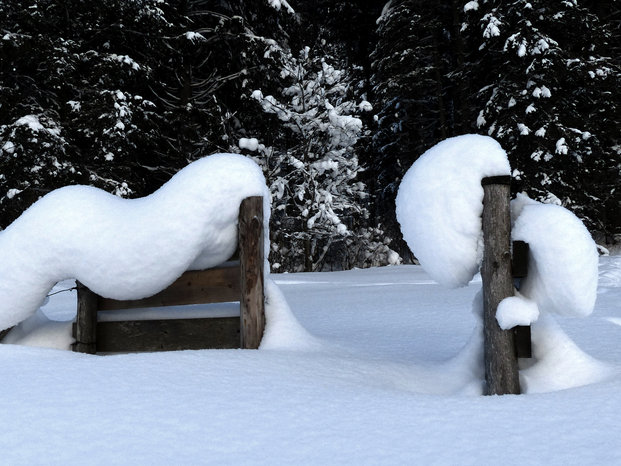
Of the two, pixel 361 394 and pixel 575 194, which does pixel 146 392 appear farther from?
pixel 575 194

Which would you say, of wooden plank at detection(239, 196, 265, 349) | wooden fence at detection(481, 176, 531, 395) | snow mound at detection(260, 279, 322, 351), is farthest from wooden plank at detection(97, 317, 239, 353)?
wooden fence at detection(481, 176, 531, 395)

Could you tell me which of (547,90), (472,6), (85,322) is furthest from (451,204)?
(472,6)

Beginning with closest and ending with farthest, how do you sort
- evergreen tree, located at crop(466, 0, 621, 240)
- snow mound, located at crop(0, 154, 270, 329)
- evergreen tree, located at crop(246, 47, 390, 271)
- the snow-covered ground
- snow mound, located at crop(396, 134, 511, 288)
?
1. the snow-covered ground
2. snow mound, located at crop(396, 134, 511, 288)
3. snow mound, located at crop(0, 154, 270, 329)
4. evergreen tree, located at crop(466, 0, 621, 240)
5. evergreen tree, located at crop(246, 47, 390, 271)

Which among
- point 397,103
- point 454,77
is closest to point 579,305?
point 454,77

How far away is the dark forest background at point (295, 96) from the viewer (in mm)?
13039

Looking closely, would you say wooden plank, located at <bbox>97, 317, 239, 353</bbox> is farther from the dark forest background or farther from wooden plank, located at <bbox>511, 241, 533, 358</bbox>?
the dark forest background

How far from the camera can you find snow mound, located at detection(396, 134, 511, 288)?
3107mm

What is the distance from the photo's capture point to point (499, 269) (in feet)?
10.1

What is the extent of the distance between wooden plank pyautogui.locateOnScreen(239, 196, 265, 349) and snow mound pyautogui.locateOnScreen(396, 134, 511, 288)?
110cm

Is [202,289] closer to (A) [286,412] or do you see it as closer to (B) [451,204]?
(A) [286,412]

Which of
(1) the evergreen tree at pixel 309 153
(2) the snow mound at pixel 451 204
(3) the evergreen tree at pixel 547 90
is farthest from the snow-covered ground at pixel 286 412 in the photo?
(1) the evergreen tree at pixel 309 153

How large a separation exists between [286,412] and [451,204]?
1545mm

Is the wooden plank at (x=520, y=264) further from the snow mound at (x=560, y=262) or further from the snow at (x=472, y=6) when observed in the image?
the snow at (x=472, y=6)

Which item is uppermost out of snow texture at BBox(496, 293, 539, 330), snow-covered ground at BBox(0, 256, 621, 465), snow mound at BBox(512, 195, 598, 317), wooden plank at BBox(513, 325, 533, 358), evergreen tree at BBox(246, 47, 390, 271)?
evergreen tree at BBox(246, 47, 390, 271)
